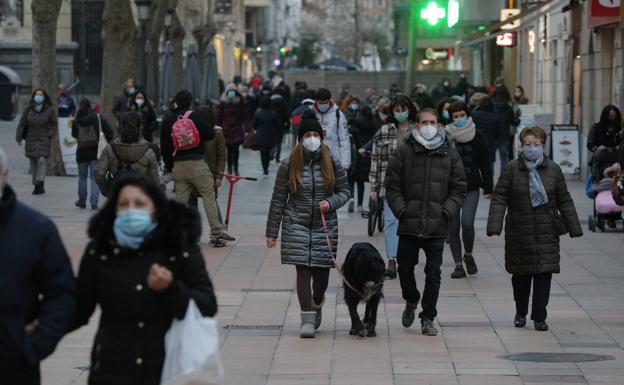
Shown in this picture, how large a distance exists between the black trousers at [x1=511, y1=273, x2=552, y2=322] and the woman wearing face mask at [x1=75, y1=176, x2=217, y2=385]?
5.68 metres

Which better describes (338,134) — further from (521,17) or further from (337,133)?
(521,17)

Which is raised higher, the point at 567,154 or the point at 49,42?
the point at 49,42

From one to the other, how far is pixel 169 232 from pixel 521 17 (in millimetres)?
28733

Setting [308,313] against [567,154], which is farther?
[567,154]

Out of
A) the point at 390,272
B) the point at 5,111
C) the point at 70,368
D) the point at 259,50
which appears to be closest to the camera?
the point at 70,368

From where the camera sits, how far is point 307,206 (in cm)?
1075

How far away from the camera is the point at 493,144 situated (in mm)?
20625

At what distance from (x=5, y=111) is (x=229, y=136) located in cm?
2737

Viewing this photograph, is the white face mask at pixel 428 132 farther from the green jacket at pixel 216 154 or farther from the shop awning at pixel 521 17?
the shop awning at pixel 521 17

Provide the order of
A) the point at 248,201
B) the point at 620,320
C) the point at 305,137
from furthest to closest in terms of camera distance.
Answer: the point at 248,201 < the point at 620,320 < the point at 305,137

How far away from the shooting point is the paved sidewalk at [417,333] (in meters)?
9.32

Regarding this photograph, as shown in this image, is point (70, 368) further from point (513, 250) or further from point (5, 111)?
point (5, 111)

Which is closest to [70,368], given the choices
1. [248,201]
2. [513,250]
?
[513,250]

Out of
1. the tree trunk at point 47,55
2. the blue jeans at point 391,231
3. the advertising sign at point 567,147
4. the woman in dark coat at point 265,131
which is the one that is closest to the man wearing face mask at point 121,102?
the tree trunk at point 47,55
